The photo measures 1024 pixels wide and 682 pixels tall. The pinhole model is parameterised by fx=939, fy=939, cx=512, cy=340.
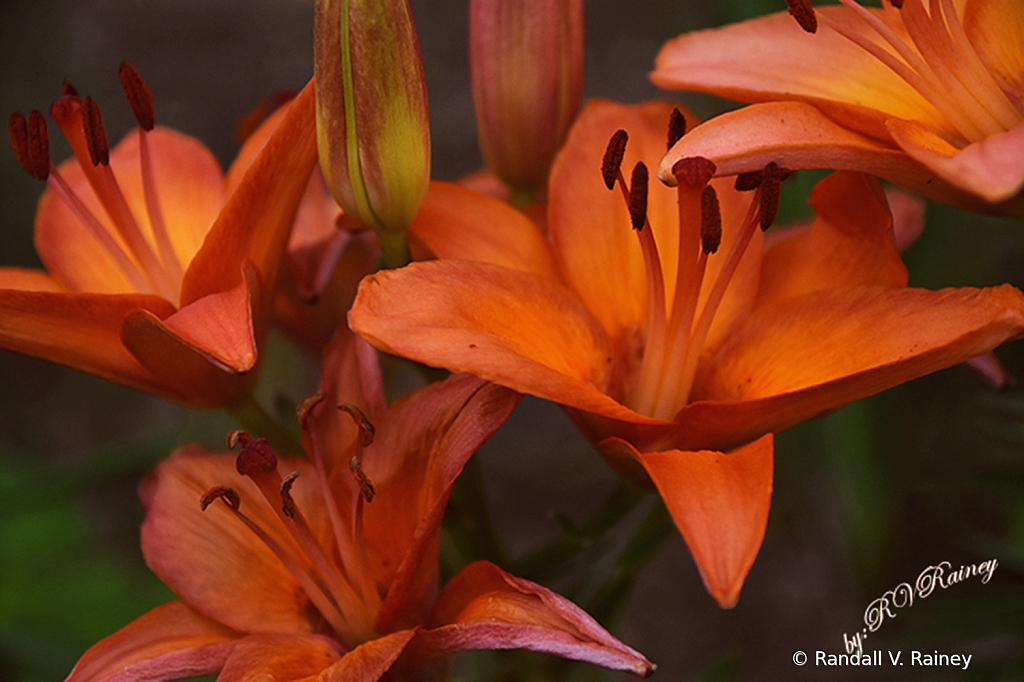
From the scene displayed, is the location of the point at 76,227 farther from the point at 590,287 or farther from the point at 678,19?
the point at 678,19

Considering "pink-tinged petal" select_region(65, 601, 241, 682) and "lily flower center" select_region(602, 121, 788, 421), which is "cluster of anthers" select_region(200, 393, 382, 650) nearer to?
"pink-tinged petal" select_region(65, 601, 241, 682)

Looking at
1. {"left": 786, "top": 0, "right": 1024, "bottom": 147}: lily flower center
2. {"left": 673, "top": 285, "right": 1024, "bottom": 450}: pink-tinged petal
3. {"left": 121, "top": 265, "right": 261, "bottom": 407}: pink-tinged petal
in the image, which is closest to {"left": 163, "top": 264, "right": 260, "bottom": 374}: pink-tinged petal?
{"left": 121, "top": 265, "right": 261, "bottom": 407}: pink-tinged petal

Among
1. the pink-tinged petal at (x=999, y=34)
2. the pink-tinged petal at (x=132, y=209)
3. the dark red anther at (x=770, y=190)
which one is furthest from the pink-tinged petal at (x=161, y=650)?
the pink-tinged petal at (x=999, y=34)

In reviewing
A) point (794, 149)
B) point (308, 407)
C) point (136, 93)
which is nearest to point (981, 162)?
point (794, 149)

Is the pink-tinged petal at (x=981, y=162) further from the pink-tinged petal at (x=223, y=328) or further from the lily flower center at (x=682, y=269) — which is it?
the pink-tinged petal at (x=223, y=328)

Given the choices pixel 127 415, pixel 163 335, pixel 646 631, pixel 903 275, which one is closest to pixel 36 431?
pixel 127 415

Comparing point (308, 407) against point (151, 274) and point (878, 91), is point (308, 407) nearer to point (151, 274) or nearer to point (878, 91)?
point (151, 274)
